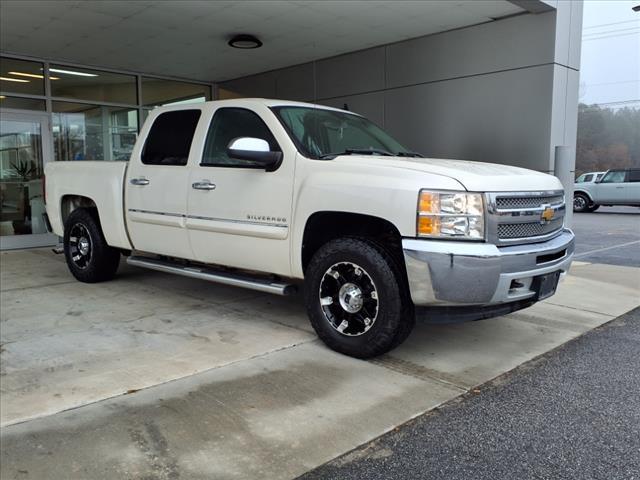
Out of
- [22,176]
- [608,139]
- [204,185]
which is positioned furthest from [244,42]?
[608,139]

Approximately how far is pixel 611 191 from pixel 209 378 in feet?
73.3

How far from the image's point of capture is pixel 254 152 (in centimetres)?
459

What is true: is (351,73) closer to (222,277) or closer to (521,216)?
(222,277)

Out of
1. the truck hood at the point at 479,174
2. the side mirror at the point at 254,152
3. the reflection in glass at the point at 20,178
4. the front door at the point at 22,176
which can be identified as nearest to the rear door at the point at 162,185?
the side mirror at the point at 254,152

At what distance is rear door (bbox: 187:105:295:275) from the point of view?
4.75 meters

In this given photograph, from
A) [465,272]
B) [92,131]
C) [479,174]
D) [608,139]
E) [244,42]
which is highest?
[244,42]

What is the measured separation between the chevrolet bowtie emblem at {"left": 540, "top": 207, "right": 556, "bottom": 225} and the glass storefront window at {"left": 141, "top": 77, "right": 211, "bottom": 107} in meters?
9.34

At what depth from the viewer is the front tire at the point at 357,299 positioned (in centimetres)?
407

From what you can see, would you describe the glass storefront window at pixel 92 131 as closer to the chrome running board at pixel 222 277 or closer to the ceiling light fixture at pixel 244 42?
the ceiling light fixture at pixel 244 42

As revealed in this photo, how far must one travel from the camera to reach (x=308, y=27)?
856 cm

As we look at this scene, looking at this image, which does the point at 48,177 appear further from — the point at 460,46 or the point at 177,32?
the point at 460,46

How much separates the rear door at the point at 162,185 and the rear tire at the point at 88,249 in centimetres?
80

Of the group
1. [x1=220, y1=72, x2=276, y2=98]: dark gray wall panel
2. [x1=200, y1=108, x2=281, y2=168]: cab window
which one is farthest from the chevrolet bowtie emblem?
[x1=220, y1=72, x2=276, y2=98]: dark gray wall panel

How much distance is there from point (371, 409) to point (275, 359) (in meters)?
1.10
